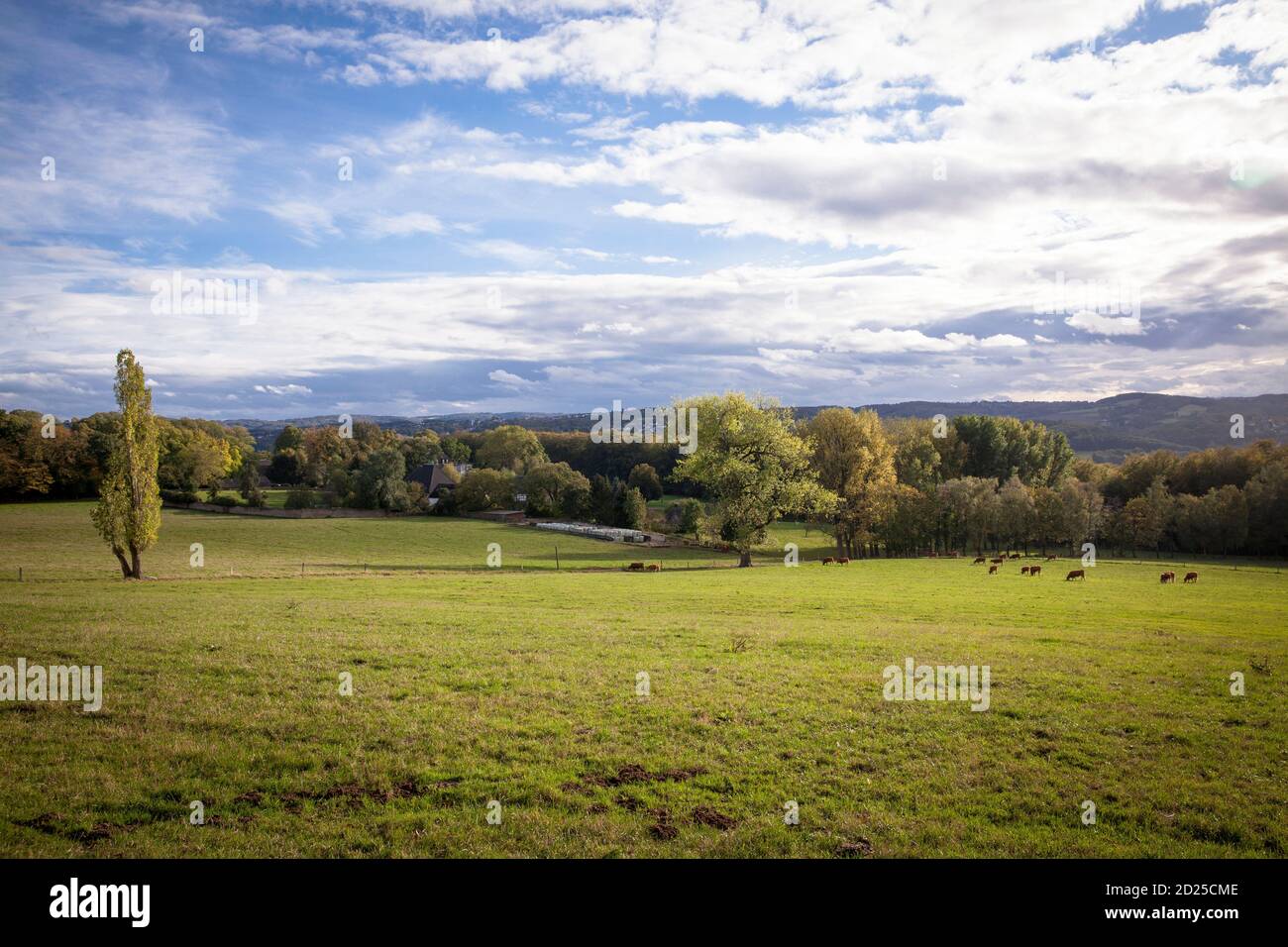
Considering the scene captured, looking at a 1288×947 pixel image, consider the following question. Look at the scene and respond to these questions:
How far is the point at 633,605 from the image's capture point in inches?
1120

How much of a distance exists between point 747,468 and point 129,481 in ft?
133

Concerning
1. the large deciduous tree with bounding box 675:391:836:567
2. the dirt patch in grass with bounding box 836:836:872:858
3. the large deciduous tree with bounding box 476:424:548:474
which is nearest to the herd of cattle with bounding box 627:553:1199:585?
the large deciduous tree with bounding box 675:391:836:567

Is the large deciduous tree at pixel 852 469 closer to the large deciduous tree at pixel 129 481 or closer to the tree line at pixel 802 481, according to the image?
the tree line at pixel 802 481

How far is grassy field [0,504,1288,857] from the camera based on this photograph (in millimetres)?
8602

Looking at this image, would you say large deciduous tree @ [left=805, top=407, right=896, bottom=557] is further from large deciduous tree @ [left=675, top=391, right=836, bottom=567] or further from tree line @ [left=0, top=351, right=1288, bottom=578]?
large deciduous tree @ [left=675, top=391, right=836, bottom=567]

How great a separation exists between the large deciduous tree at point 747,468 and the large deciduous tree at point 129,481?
36.7 metres

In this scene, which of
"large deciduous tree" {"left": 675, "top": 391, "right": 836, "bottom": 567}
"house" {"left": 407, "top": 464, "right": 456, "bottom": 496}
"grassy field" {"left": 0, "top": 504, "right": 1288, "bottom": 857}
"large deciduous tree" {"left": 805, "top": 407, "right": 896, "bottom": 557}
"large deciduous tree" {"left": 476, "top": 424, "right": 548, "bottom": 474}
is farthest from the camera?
"large deciduous tree" {"left": 476, "top": 424, "right": 548, "bottom": 474}

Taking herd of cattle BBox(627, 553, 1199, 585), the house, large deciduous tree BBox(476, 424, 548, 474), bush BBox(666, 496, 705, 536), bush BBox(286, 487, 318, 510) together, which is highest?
large deciduous tree BBox(476, 424, 548, 474)

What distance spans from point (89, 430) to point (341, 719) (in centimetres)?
10872

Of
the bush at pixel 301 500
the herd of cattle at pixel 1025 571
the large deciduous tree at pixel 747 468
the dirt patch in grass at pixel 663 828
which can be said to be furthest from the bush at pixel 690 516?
the dirt patch in grass at pixel 663 828

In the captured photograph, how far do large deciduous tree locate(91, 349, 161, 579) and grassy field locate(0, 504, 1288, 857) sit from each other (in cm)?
1325

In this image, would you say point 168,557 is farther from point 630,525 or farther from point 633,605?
point 630,525

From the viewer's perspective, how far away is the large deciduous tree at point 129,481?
3678 cm

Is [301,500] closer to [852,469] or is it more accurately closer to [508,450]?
[508,450]
